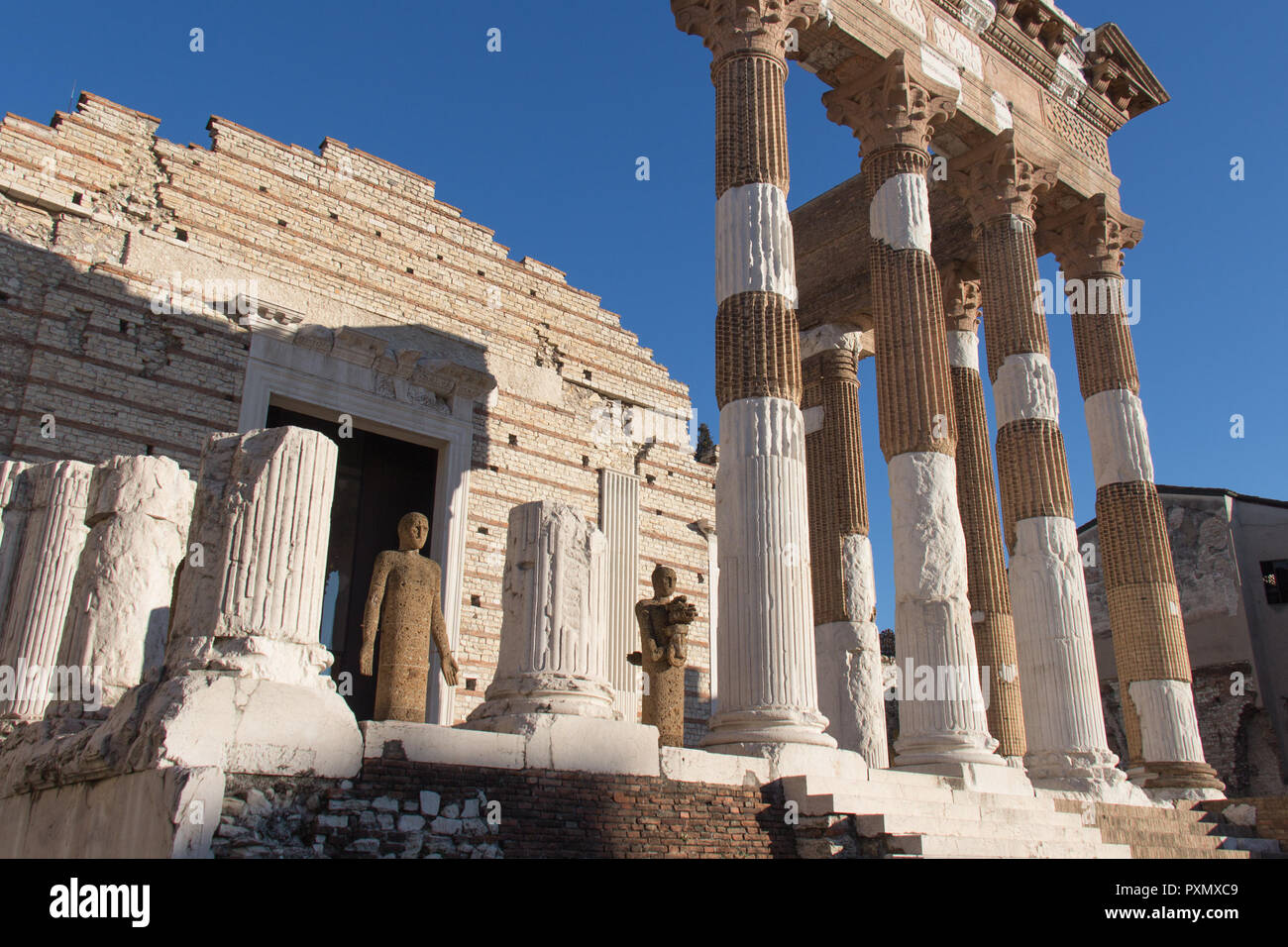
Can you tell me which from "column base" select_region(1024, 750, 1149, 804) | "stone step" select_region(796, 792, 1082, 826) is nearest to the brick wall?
"stone step" select_region(796, 792, 1082, 826)

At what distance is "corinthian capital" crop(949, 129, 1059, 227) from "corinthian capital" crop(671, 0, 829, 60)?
429 centimetres

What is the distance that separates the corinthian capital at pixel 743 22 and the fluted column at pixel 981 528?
22.4 ft

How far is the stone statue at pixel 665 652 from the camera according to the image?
10.6 m

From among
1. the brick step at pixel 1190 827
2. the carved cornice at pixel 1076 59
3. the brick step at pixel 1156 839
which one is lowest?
the brick step at pixel 1156 839

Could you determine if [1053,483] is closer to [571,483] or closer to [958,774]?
[958,774]

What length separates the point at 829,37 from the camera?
14.2 m

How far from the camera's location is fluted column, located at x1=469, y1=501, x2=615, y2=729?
312 inches

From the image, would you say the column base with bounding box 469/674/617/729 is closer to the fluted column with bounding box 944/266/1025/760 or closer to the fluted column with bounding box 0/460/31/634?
the fluted column with bounding box 0/460/31/634

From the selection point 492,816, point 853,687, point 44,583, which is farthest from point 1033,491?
point 44,583

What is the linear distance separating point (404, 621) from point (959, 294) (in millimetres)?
13029

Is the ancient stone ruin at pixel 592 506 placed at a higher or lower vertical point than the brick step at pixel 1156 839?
higher

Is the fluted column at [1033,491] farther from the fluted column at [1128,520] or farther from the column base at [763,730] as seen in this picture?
the column base at [763,730]

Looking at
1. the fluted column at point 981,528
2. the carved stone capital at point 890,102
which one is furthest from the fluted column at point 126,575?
the fluted column at point 981,528
